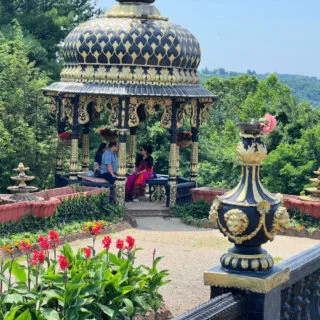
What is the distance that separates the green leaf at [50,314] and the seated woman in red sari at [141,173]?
1164 centimetres

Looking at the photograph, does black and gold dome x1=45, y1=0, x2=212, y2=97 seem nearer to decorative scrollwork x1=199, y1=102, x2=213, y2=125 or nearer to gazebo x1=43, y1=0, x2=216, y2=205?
gazebo x1=43, y1=0, x2=216, y2=205

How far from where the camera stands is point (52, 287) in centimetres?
838

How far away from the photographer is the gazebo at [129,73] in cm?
1808

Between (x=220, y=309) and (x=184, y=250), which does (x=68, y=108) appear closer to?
(x=184, y=250)

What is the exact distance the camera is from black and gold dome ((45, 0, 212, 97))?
18.1 meters

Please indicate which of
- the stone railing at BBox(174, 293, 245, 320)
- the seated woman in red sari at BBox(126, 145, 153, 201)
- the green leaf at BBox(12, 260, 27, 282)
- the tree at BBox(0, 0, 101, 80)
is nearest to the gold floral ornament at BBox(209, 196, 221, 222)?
the stone railing at BBox(174, 293, 245, 320)

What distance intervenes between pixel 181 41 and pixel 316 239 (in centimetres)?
492

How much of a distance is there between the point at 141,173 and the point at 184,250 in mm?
4632

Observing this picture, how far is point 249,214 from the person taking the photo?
5.92 meters

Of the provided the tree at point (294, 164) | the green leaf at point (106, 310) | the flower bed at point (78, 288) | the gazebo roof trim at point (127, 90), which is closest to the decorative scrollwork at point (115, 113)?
the gazebo roof trim at point (127, 90)

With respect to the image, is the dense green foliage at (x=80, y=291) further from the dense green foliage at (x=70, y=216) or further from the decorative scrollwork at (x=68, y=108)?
the decorative scrollwork at (x=68, y=108)

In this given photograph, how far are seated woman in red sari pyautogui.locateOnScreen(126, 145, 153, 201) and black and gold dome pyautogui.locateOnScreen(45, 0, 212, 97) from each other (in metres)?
1.74

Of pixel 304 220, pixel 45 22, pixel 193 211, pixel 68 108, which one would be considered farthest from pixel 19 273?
pixel 45 22

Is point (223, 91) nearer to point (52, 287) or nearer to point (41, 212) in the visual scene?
point (41, 212)
